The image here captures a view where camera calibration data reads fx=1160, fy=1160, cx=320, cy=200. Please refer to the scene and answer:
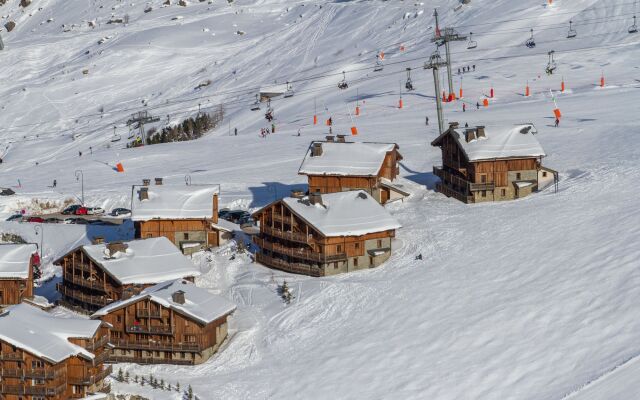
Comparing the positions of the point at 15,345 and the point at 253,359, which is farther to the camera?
the point at 253,359

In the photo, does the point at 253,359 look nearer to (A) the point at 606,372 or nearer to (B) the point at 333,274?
(B) the point at 333,274

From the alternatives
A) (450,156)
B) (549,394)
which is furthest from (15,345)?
(450,156)

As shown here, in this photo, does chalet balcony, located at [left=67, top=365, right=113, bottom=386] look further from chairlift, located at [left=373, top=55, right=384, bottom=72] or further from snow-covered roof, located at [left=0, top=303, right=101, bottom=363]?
chairlift, located at [left=373, top=55, right=384, bottom=72]

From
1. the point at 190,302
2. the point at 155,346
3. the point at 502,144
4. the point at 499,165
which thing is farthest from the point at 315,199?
the point at 155,346

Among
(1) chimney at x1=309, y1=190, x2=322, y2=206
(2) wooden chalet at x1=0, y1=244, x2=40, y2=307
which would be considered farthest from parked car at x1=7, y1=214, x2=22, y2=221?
(1) chimney at x1=309, y1=190, x2=322, y2=206

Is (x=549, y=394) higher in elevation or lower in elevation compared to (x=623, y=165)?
lower

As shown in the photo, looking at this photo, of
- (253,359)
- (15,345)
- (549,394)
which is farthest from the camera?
(253,359)

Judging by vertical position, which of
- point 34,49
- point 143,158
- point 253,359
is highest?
point 34,49
